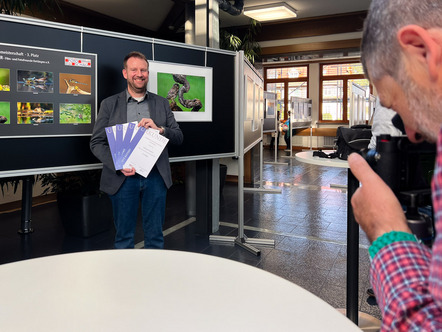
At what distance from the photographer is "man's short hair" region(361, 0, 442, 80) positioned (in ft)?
1.55

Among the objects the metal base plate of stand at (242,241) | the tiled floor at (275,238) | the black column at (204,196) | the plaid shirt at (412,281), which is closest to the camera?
the plaid shirt at (412,281)

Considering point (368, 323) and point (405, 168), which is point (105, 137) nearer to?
point (368, 323)

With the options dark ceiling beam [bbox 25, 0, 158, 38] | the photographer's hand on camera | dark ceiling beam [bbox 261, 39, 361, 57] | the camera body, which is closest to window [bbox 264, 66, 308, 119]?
dark ceiling beam [bbox 261, 39, 361, 57]

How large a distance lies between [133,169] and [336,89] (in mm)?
11942

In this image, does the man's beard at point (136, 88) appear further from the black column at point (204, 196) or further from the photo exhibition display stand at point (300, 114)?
the photo exhibition display stand at point (300, 114)

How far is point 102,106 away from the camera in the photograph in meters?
2.54

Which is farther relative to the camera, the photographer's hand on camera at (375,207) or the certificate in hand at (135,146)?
the certificate in hand at (135,146)

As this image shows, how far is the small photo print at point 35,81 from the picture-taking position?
2342 mm

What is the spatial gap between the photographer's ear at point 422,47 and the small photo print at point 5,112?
236cm

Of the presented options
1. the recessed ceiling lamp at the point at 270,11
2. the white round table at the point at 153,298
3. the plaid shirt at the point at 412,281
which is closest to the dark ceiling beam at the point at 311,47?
the recessed ceiling lamp at the point at 270,11

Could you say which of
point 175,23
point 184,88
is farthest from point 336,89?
point 184,88

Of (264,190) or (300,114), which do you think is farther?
(300,114)

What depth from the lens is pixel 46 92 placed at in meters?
2.45

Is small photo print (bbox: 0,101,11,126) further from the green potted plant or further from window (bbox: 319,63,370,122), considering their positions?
window (bbox: 319,63,370,122)
